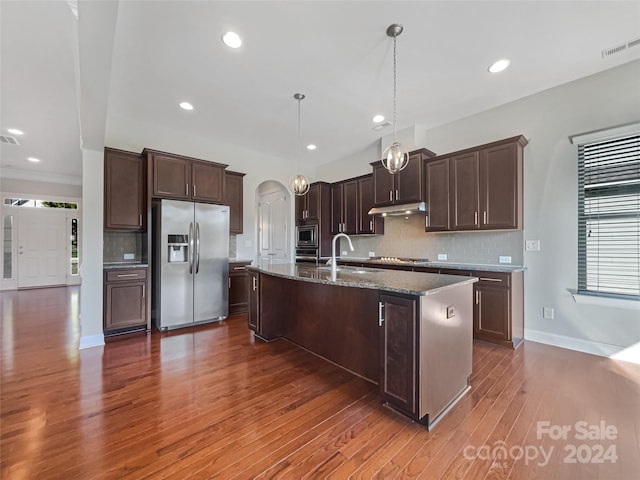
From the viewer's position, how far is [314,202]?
567cm

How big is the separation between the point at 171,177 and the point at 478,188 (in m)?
4.22

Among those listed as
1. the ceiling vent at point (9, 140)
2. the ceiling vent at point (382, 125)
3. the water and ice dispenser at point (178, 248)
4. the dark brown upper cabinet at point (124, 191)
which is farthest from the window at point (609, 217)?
the ceiling vent at point (9, 140)

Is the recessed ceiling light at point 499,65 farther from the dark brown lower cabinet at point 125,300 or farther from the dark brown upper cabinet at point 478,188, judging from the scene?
the dark brown lower cabinet at point 125,300

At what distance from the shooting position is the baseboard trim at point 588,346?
2666mm

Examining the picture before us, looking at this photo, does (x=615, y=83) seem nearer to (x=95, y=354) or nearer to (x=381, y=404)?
(x=381, y=404)

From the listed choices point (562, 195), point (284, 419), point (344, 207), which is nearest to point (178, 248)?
point (284, 419)

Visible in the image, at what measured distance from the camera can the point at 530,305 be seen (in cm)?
332

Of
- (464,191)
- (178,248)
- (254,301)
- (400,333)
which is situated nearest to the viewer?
(400,333)

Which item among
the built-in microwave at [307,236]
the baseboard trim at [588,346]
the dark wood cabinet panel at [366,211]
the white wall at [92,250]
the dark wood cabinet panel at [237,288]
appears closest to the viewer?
the baseboard trim at [588,346]

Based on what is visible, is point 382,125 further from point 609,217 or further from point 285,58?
point 609,217

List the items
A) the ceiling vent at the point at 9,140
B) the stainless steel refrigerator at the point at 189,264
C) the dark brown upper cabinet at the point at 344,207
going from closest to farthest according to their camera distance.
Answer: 1. the stainless steel refrigerator at the point at 189,264
2. the ceiling vent at the point at 9,140
3. the dark brown upper cabinet at the point at 344,207

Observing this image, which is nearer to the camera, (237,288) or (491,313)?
(491,313)

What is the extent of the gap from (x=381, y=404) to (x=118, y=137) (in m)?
4.75

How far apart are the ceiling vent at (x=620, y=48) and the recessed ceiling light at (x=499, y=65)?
832mm
